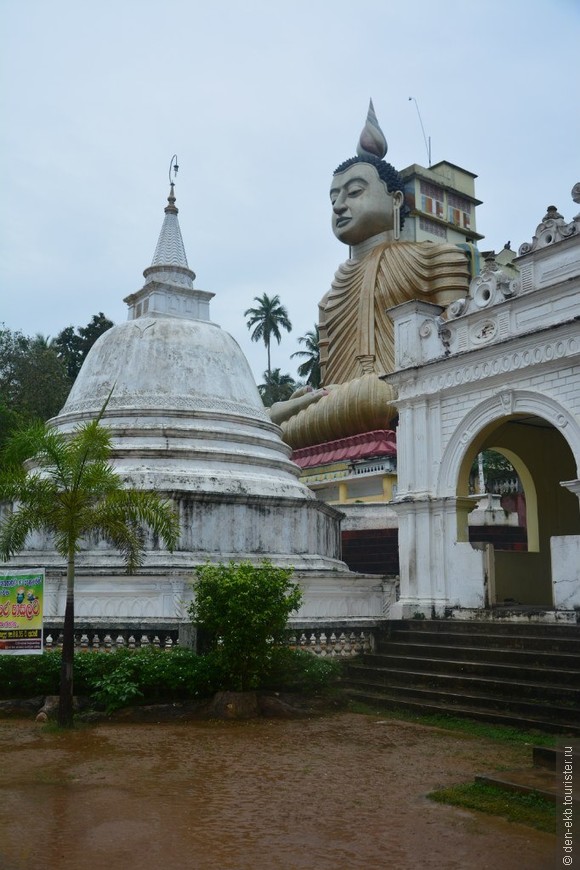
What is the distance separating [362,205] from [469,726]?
27.9 meters

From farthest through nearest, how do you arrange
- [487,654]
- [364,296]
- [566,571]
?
[364,296] < [566,571] < [487,654]

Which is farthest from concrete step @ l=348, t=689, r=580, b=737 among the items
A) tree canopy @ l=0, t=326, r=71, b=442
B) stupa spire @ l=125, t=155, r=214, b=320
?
tree canopy @ l=0, t=326, r=71, b=442

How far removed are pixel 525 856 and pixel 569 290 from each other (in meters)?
10.1

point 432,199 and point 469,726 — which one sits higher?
point 432,199

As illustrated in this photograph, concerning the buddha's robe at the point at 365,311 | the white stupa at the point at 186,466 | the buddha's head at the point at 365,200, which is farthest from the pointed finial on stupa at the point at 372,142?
the white stupa at the point at 186,466

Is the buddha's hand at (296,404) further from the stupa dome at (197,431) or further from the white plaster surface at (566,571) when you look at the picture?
the white plaster surface at (566,571)

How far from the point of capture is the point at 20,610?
11.7 m

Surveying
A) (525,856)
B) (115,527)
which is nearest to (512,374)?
(115,527)

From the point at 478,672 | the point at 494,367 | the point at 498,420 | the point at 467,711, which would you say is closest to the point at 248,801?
the point at 467,711

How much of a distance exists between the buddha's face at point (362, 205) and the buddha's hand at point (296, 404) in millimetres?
8645

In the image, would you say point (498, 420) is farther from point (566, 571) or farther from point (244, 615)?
point (244, 615)

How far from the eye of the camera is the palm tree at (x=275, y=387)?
60.9 m

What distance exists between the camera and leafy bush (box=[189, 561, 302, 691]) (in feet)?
37.4

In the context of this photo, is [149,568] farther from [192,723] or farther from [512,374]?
[512,374]
